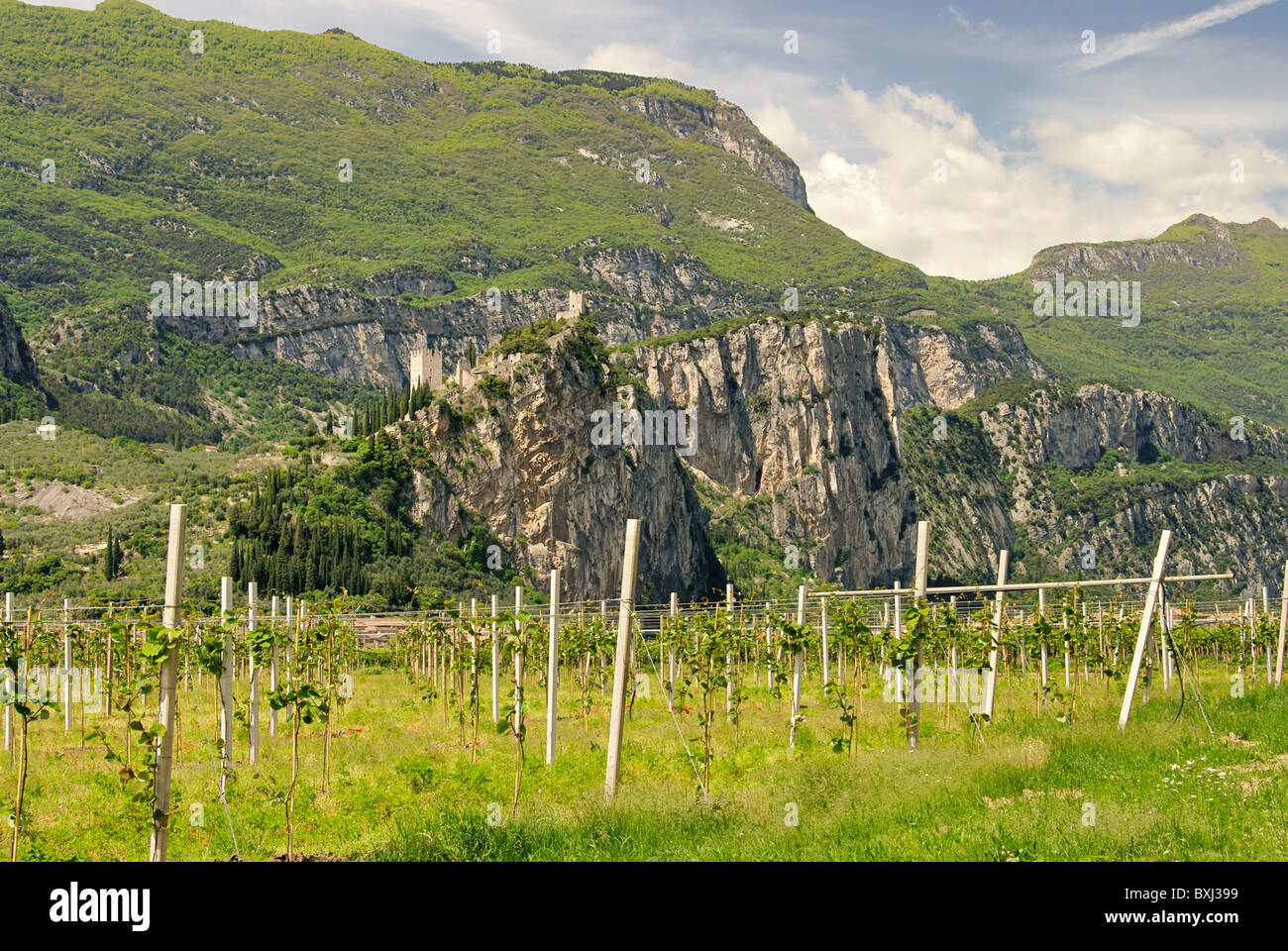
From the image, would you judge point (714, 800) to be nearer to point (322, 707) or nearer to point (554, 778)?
point (554, 778)

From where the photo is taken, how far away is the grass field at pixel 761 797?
1075cm

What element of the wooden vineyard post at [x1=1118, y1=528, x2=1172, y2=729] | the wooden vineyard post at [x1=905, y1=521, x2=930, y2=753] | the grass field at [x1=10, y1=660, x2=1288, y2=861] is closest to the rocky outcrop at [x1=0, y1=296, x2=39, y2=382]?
the grass field at [x1=10, y1=660, x2=1288, y2=861]

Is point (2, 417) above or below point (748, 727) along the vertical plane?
above

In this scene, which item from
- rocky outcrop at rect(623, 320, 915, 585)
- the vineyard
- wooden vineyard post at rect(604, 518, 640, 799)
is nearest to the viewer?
the vineyard

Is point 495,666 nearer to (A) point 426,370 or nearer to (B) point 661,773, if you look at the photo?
(B) point 661,773

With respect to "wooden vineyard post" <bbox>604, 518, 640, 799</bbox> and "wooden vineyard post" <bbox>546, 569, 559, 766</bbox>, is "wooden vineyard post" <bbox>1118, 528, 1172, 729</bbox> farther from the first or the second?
"wooden vineyard post" <bbox>546, 569, 559, 766</bbox>

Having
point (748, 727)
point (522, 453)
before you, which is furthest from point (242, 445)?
point (748, 727)

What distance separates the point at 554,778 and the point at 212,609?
573cm

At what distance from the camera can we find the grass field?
10.8 metres

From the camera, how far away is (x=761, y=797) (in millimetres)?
13633

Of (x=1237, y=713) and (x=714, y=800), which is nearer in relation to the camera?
(x=714, y=800)

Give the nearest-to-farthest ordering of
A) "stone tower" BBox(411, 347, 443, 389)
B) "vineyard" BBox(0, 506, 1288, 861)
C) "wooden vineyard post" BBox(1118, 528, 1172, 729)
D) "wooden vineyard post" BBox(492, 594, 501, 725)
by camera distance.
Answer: "vineyard" BBox(0, 506, 1288, 861) → "wooden vineyard post" BBox(1118, 528, 1172, 729) → "wooden vineyard post" BBox(492, 594, 501, 725) → "stone tower" BBox(411, 347, 443, 389)

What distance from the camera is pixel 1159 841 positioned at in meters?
10.2

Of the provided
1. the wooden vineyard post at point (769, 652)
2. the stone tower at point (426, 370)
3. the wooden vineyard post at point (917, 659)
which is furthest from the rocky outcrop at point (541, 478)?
the wooden vineyard post at point (917, 659)
